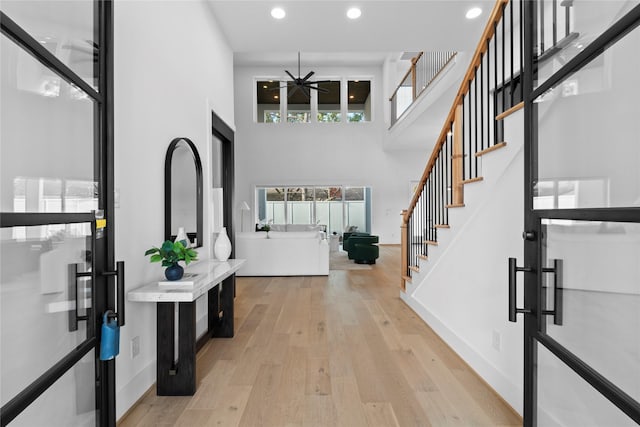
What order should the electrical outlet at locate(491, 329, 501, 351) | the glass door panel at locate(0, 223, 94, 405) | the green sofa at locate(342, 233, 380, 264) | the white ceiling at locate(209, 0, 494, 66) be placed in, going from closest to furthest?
the glass door panel at locate(0, 223, 94, 405) < the electrical outlet at locate(491, 329, 501, 351) < the white ceiling at locate(209, 0, 494, 66) < the green sofa at locate(342, 233, 380, 264)

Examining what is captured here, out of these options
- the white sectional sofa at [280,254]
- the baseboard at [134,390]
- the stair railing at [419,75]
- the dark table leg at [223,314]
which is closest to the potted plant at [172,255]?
the baseboard at [134,390]

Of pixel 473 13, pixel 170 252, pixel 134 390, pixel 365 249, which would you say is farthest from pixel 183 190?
pixel 365 249

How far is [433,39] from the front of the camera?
14.4 feet

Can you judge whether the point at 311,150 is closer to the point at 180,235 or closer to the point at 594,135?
the point at 180,235

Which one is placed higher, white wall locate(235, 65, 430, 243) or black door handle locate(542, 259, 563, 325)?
white wall locate(235, 65, 430, 243)

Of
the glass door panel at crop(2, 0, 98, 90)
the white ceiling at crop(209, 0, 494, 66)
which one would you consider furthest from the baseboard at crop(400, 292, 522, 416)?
the white ceiling at crop(209, 0, 494, 66)

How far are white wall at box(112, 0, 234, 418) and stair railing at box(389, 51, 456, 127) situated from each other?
450cm

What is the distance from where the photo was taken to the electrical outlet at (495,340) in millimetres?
2330

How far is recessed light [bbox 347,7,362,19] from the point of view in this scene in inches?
144

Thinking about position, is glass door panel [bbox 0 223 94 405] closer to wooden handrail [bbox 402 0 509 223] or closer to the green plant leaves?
the green plant leaves

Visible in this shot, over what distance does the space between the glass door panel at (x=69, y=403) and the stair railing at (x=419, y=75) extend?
243 inches

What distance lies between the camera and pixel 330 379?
8.27ft

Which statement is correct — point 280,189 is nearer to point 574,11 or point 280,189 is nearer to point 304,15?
point 304,15

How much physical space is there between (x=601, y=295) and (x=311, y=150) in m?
10.8
